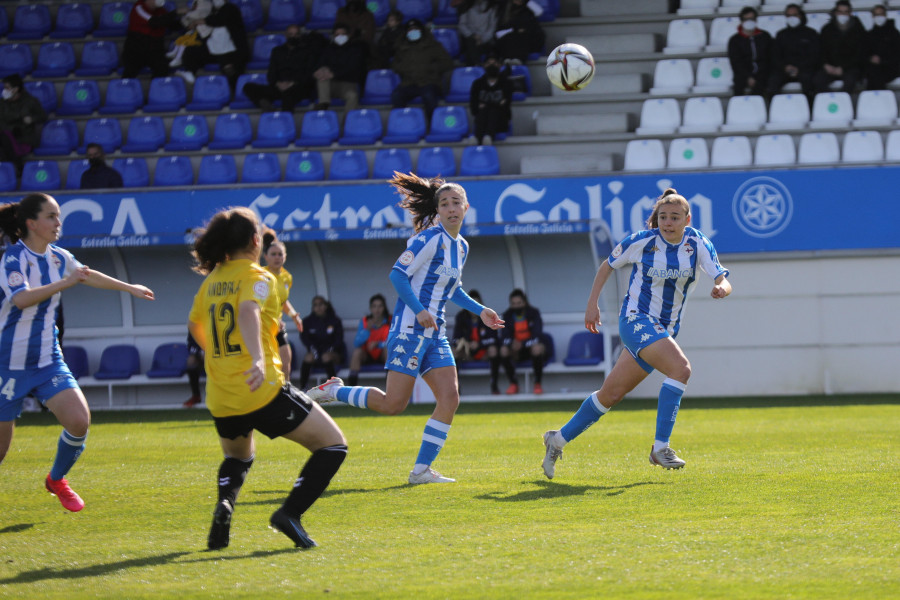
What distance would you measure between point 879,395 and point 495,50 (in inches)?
312

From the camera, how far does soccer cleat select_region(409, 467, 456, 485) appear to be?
22.7 feet

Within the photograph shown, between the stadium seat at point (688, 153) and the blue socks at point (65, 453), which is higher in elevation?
the stadium seat at point (688, 153)

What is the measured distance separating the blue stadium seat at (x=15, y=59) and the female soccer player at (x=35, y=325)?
1516cm

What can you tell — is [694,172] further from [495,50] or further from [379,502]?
[379,502]

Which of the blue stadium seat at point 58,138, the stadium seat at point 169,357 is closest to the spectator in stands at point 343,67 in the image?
the blue stadium seat at point 58,138

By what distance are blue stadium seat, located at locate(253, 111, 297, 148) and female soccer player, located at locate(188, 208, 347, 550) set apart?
13010mm

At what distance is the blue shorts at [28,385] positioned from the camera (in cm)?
605

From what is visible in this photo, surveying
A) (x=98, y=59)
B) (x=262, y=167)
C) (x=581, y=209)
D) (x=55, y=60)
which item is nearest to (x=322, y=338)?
(x=262, y=167)

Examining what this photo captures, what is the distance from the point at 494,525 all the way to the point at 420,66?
43.2ft

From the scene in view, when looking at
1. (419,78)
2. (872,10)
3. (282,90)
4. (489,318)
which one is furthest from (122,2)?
(489,318)

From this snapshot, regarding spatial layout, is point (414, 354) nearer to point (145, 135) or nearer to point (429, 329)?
point (429, 329)

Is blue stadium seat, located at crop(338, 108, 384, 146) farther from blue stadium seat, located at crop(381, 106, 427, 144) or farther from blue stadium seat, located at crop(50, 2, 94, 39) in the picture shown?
blue stadium seat, located at crop(50, 2, 94, 39)

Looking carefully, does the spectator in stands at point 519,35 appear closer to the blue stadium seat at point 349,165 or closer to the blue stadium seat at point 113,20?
the blue stadium seat at point 349,165

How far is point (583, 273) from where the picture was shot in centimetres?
1603
